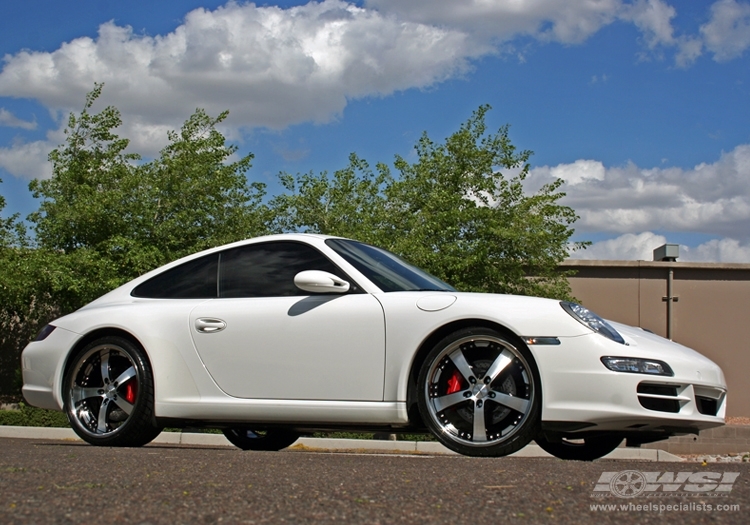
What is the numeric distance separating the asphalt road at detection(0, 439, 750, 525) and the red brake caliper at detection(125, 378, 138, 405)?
1.45m

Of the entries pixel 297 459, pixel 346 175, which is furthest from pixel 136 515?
pixel 346 175

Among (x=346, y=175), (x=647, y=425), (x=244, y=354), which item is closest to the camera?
(x=647, y=425)

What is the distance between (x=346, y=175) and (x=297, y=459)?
22.1 m

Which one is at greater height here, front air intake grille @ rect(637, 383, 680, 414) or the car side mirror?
the car side mirror

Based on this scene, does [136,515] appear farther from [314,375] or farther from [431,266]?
[431,266]

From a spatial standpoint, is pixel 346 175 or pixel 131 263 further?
pixel 346 175

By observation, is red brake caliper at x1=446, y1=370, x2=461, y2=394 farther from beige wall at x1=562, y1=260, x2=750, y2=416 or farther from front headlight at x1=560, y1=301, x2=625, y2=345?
beige wall at x1=562, y1=260, x2=750, y2=416

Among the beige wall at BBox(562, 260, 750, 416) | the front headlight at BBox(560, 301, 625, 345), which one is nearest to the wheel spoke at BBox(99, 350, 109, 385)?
the front headlight at BBox(560, 301, 625, 345)

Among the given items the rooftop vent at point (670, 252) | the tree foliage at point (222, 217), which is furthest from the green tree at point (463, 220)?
the rooftop vent at point (670, 252)

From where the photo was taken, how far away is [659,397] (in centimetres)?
465

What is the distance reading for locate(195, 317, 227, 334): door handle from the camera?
18.5 feet

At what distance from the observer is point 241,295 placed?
19.2 ft

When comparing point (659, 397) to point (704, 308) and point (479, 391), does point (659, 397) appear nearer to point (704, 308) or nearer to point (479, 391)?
point (479, 391)

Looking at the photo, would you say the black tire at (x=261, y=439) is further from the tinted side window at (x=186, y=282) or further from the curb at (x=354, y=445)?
the curb at (x=354, y=445)
